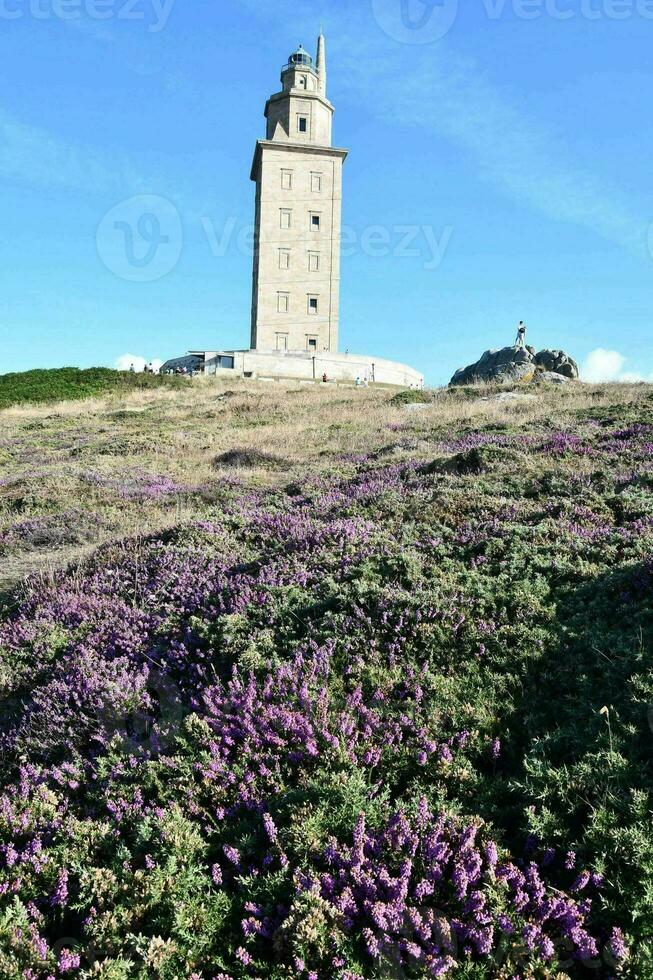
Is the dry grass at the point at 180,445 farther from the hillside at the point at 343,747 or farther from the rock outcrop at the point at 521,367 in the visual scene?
the rock outcrop at the point at 521,367

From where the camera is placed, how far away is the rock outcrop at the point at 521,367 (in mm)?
37594

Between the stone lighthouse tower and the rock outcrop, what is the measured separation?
24697 millimetres

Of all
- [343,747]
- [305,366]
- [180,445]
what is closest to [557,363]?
[305,366]

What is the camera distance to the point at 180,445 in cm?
2264

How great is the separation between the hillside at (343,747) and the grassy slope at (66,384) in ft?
133

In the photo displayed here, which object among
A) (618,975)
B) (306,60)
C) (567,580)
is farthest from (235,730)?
(306,60)

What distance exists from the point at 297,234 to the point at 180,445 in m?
51.5

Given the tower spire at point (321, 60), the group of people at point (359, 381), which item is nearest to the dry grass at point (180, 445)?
the group of people at point (359, 381)

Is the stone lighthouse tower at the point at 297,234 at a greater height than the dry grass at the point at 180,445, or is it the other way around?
the stone lighthouse tower at the point at 297,234

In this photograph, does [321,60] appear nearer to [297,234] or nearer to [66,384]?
[297,234]

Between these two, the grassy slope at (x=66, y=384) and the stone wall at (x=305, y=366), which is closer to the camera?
the grassy slope at (x=66, y=384)

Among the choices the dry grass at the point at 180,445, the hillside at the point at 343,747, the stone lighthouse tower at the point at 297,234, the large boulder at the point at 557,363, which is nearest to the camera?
the hillside at the point at 343,747

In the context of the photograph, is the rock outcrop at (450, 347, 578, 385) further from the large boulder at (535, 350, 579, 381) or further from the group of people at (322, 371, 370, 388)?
the group of people at (322, 371, 370, 388)

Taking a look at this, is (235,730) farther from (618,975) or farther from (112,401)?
(112,401)
